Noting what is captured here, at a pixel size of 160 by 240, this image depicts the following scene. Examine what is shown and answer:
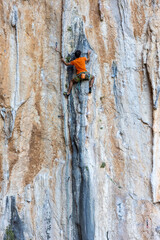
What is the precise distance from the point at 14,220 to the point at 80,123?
2322 millimetres

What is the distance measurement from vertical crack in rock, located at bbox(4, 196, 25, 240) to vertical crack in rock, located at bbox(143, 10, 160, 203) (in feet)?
9.14

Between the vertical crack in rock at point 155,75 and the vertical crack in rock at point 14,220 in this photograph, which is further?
the vertical crack in rock at point 155,75

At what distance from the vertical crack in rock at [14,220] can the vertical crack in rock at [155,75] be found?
9.14 ft

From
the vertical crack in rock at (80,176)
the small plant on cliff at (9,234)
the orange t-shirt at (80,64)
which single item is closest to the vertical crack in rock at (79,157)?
the vertical crack in rock at (80,176)

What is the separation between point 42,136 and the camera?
5078mm

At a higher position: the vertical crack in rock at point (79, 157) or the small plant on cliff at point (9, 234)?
the vertical crack in rock at point (79, 157)

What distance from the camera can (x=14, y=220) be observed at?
4617mm

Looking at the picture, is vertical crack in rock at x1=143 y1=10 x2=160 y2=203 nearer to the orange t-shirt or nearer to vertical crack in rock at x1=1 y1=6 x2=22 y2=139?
the orange t-shirt

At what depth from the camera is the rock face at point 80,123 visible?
4676 millimetres

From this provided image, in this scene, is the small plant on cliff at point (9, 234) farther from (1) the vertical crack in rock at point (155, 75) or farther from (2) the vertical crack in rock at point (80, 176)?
(1) the vertical crack in rock at point (155, 75)

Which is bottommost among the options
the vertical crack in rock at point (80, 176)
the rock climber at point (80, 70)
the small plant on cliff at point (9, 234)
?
the small plant on cliff at point (9, 234)

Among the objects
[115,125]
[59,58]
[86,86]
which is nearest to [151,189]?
[115,125]

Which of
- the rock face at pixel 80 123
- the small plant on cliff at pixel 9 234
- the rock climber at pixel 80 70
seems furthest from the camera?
the rock climber at pixel 80 70

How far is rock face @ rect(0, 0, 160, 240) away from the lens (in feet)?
15.3
